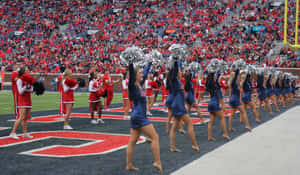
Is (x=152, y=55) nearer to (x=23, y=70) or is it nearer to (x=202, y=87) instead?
(x=23, y=70)

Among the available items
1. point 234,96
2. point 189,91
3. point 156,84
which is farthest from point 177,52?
point 156,84

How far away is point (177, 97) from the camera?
593cm

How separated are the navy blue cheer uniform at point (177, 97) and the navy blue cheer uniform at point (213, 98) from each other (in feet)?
4.00

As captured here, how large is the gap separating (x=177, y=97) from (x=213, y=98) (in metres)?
1.39

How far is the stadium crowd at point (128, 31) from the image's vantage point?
2627 centimetres

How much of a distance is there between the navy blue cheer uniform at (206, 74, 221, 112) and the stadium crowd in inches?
697

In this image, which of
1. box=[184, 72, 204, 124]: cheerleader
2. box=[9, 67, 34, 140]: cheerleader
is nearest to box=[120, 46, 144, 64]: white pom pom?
box=[9, 67, 34, 140]: cheerleader

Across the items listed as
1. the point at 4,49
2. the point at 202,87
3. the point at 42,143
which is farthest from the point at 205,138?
the point at 4,49

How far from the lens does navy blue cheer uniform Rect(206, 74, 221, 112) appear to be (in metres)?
6.95

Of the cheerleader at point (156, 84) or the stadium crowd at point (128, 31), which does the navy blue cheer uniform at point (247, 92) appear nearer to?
the cheerleader at point (156, 84)

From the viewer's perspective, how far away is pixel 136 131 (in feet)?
15.4

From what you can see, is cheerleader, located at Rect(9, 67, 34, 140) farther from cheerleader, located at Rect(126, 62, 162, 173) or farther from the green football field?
the green football field

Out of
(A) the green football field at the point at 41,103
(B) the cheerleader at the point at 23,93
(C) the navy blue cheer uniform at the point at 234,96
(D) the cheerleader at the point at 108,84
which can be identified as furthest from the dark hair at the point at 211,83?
(A) the green football field at the point at 41,103

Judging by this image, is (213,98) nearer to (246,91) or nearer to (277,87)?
(246,91)
